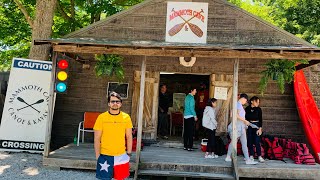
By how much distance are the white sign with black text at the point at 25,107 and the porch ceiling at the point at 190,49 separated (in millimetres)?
2091

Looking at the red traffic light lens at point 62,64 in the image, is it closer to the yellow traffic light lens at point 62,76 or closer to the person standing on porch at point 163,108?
the yellow traffic light lens at point 62,76

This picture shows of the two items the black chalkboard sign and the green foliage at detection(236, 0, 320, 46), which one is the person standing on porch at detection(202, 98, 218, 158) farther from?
the green foliage at detection(236, 0, 320, 46)

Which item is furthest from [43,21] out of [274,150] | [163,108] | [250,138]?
[274,150]

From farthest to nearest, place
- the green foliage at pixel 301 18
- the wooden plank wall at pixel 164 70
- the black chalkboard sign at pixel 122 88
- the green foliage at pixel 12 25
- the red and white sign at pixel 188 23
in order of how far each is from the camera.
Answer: the green foliage at pixel 301 18, the green foliage at pixel 12 25, the black chalkboard sign at pixel 122 88, the wooden plank wall at pixel 164 70, the red and white sign at pixel 188 23

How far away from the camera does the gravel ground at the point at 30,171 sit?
21.4 ft

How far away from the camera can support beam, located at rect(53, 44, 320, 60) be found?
22.4 ft

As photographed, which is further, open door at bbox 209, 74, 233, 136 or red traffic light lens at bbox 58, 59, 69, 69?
open door at bbox 209, 74, 233, 136

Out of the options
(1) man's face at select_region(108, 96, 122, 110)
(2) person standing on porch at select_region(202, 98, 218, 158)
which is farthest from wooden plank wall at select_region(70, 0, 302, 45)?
(1) man's face at select_region(108, 96, 122, 110)

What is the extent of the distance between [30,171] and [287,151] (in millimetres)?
6174

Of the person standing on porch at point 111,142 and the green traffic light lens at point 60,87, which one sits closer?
the person standing on porch at point 111,142

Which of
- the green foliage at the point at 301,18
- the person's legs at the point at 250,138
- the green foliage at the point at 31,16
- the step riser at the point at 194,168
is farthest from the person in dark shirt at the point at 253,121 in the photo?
the green foliage at the point at 301,18

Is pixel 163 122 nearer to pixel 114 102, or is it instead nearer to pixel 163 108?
pixel 163 108

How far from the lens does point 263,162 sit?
23.8 feet

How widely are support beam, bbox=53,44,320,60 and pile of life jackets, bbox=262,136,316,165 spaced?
2198 millimetres
